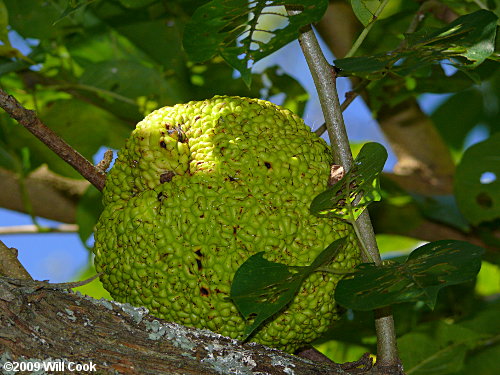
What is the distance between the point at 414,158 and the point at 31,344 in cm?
179

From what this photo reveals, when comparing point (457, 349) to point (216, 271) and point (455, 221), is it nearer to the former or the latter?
point (455, 221)

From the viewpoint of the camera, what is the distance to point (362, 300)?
0.96m

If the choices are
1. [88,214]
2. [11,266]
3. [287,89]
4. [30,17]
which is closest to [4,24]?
[30,17]

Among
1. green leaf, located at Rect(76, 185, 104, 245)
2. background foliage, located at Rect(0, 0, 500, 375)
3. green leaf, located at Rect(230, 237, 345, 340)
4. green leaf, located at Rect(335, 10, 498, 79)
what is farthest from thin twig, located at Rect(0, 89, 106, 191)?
green leaf, located at Rect(76, 185, 104, 245)

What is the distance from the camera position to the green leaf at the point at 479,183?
1938mm

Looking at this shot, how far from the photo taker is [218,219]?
3.48 ft

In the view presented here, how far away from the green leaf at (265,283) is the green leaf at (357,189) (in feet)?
0.23

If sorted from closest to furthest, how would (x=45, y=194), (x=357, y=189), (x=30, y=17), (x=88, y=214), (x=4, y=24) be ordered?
(x=357, y=189), (x=4, y=24), (x=30, y=17), (x=88, y=214), (x=45, y=194)

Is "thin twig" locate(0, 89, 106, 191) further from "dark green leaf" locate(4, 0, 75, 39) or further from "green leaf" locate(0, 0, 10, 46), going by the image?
"dark green leaf" locate(4, 0, 75, 39)

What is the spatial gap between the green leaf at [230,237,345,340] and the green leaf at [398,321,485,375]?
31.1 inches

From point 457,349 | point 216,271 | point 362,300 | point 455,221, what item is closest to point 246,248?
point 216,271

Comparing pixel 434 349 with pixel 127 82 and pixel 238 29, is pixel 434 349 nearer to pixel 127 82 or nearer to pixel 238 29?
pixel 238 29

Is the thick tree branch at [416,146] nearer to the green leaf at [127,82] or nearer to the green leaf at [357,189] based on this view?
the green leaf at [127,82]

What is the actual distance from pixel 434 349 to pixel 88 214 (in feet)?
3.60
